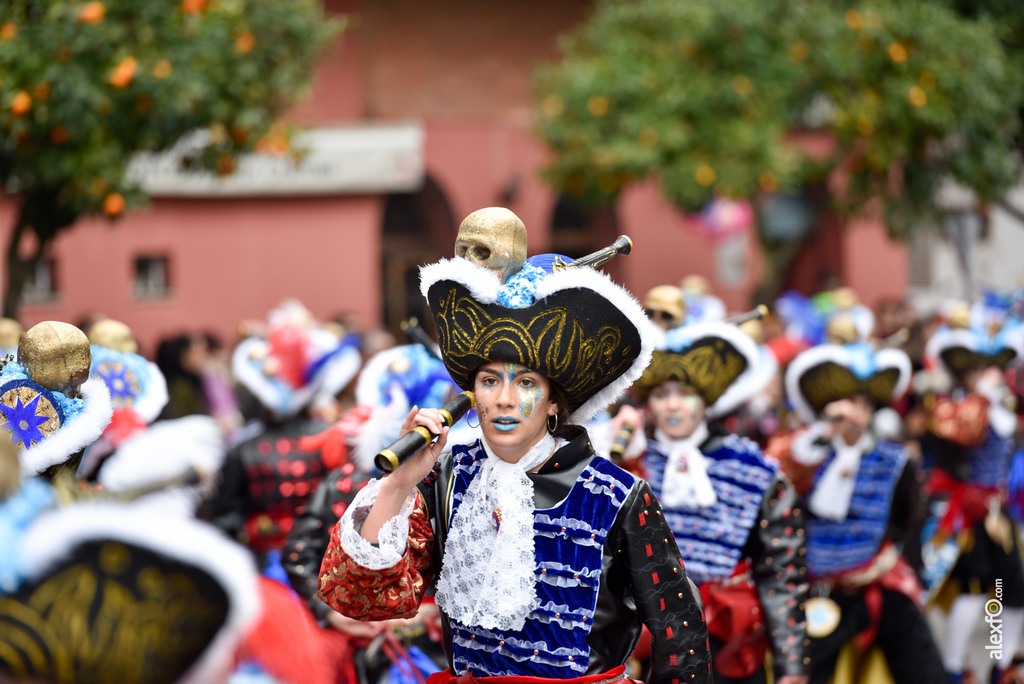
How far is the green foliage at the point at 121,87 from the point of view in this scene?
7.16 metres

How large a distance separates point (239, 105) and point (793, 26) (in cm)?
643

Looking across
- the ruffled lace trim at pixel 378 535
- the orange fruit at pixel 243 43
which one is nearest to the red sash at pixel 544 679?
the ruffled lace trim at pixel 378 535

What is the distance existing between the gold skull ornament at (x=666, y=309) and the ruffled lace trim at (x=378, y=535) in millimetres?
2520

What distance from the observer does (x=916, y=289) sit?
67.0 ft

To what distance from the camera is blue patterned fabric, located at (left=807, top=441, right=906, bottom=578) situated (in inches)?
214

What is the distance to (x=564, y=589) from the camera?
294cm

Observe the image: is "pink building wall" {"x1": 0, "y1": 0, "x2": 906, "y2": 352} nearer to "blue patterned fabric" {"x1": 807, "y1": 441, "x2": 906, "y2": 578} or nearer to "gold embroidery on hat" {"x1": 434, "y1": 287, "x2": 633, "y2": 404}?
"blue patterned fabric" {"x1": 807, "y1": 441, "x2": 906, "y2": 578}

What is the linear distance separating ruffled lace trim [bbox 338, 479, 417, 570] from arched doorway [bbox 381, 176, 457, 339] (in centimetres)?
1352

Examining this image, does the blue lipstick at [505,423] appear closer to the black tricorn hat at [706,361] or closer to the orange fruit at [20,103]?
the black tricorn hat at [706,361]

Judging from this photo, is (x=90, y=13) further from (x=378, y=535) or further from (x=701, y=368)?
(x=378, y=535)

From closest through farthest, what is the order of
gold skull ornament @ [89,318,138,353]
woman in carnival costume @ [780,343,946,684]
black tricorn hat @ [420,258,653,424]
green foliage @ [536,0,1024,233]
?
black tricorn hat @ [420,258,653,424], gold skull ornament @ [89,318,138,353], woman in carnival costume @ [780,343,946,684], green foliage @ [536,0,1024,233]

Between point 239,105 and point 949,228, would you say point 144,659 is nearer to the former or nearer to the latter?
point 239,105

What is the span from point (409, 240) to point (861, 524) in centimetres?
1176

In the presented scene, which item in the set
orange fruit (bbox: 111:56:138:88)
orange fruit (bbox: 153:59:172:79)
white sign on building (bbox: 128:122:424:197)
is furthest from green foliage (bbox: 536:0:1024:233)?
orange fruit (bbox: 111:56:138:88)
